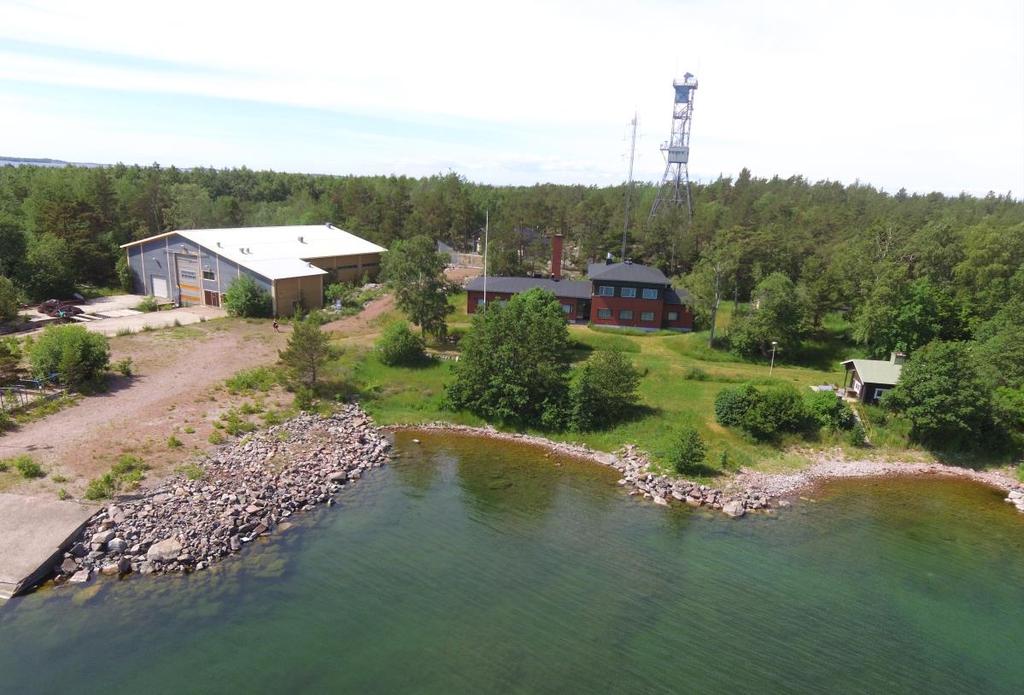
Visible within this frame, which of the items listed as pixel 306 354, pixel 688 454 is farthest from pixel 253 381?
pixel 688 454

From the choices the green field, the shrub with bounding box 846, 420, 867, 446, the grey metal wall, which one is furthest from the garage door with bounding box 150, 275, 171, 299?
the shrub with bounding box 846, 420, 867, 446

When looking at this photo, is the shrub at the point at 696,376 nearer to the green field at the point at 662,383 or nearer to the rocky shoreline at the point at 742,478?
the green field at the point at 662,383

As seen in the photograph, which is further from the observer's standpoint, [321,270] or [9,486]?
[321,270]

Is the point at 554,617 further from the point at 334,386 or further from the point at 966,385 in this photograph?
the point at 966,385

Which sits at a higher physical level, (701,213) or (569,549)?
(701,213)

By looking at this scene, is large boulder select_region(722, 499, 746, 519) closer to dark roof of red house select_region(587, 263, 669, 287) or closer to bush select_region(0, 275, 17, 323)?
dark roof of red house select_region(587, 263, 669, 287)

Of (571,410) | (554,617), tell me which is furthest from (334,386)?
(554,617)
